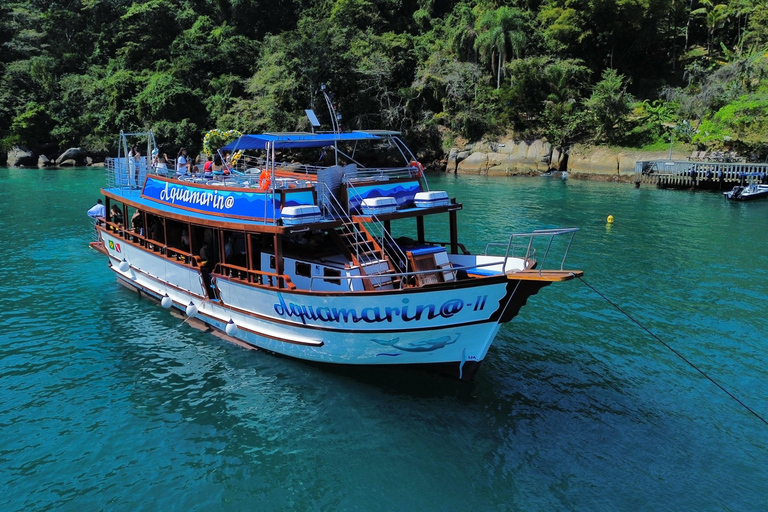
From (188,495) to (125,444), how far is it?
2.02 m

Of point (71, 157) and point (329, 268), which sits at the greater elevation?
point (71, 157)

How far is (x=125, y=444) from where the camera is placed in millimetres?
10133

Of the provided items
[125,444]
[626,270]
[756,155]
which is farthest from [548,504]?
[756,155]

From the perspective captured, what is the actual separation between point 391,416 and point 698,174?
40.7m

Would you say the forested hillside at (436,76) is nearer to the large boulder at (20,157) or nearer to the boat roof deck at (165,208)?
the large boulder at (20,157)

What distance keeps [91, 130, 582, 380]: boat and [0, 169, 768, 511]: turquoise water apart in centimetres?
99

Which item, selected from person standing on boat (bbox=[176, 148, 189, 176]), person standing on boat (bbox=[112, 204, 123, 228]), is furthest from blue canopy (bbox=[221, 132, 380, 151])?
person standing on boat (bbox=[112, 204, 123, 228])

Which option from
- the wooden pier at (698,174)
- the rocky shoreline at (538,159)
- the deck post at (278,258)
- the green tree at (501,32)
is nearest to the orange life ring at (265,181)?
the deck post at (278,258)

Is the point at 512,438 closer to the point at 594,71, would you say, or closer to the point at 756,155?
the point at 756,155

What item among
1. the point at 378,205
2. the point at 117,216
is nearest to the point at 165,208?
the point at 117,216

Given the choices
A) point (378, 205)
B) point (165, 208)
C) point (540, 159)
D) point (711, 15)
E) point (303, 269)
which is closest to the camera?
point (378, 205)

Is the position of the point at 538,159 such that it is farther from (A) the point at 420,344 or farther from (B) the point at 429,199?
(A) the point at 420,344

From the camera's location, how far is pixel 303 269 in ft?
42.9

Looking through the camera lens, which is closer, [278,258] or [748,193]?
[278,258]
